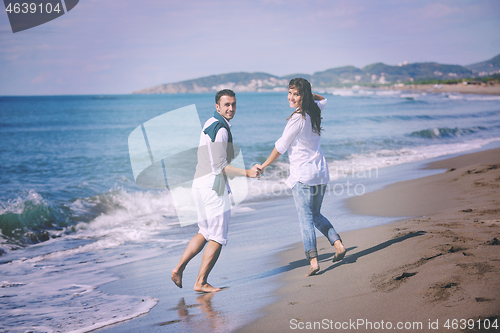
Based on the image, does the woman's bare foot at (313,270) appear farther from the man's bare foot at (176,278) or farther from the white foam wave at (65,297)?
the white foam wave at (65,297)

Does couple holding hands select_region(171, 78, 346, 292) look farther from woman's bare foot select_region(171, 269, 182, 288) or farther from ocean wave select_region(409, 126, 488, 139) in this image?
ocean wave select_region(409, 126, 488, 139)

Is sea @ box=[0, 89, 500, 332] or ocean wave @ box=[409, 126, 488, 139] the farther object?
ocean wave @ box=[409, 126, 488, 139]

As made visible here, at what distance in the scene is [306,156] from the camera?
12.0 ft

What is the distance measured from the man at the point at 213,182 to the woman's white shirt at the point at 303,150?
505 millimetres

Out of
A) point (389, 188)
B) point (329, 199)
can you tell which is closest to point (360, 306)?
point (329, 199)

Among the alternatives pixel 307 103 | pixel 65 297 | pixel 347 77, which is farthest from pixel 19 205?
pixel 347 77

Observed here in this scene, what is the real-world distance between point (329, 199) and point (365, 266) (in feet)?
14.3

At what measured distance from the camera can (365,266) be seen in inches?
141

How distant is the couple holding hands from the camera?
3551 mm

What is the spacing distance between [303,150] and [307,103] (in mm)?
480

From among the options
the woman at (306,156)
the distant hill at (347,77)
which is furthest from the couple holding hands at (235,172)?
the distant hill at (347,77)

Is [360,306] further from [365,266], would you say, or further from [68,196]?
[68,196]

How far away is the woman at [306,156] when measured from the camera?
3576 mm

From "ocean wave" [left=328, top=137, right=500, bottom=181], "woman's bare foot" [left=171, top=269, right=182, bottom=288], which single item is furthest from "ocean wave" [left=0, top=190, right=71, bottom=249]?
"ocean wave" [left=328, top=137, right=500, bottom=181]
